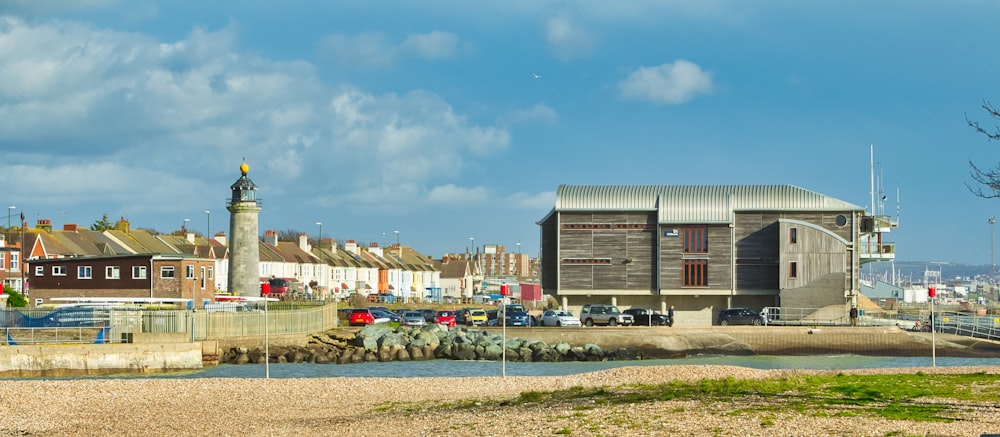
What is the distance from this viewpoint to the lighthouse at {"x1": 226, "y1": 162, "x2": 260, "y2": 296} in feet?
241

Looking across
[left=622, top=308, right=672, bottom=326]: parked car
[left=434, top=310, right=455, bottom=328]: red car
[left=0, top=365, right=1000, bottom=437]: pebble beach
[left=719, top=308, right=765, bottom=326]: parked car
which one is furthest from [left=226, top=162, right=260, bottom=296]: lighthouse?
[left=0, top=365, right=1000, bottom=437]: pebble beach

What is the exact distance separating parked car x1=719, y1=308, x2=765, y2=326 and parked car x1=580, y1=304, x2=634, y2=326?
5.59 metres

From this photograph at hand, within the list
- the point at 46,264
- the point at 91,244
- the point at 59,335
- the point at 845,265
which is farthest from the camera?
the point at 91,244

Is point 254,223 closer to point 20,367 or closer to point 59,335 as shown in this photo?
point 59,335

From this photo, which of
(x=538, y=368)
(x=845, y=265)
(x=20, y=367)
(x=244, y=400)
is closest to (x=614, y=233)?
(x=845, y=265)

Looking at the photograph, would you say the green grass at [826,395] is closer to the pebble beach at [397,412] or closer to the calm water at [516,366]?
the pebble beach at [397,412]

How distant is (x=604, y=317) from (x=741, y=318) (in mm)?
7665

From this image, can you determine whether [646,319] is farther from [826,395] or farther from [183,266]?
[826,395]

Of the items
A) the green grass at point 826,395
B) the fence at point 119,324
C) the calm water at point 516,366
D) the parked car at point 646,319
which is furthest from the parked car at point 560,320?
the green grass at point 826,395

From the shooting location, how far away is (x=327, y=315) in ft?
211

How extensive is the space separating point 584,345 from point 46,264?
31926 millimetres

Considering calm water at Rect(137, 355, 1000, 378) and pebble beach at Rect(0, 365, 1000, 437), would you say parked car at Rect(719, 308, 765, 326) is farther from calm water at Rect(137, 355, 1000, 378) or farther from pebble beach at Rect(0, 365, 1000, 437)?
pebble beach at Rect(0, 365, 1000, 437)

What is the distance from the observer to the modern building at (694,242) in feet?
245

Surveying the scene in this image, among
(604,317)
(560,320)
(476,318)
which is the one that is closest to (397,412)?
(560,320)
